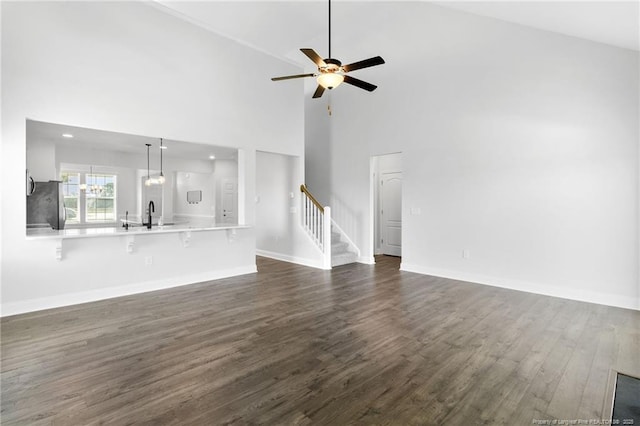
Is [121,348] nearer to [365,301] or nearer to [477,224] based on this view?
[365,301]

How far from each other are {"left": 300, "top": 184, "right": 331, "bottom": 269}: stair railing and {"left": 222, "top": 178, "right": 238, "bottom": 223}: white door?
7.15 ft

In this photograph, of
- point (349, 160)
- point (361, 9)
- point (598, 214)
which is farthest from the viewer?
point (349, 160)

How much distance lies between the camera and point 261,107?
19.4 feet

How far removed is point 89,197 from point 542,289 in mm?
8413

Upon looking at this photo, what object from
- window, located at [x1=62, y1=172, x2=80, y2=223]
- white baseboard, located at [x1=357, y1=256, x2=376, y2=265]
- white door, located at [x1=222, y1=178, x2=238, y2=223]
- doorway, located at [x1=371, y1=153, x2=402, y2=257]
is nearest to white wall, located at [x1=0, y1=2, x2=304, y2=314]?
white door, located at [x1=222, y1=178, x2=238, y2=223]

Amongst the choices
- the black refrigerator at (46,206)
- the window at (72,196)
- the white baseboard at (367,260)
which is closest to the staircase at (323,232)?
the white baseboard at (367,260)

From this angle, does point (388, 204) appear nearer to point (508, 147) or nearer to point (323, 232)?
point (323, 232)

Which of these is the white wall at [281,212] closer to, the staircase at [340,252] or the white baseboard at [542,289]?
the staircase at [340,252]

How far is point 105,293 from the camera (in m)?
4.23

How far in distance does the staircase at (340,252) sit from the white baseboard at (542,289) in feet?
4.78

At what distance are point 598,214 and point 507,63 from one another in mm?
2547

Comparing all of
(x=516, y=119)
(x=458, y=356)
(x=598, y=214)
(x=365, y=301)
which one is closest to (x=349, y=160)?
(x=516, y=119)

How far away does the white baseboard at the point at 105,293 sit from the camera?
3637 mm

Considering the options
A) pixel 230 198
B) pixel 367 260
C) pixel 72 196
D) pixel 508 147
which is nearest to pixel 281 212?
pixel 230 198
